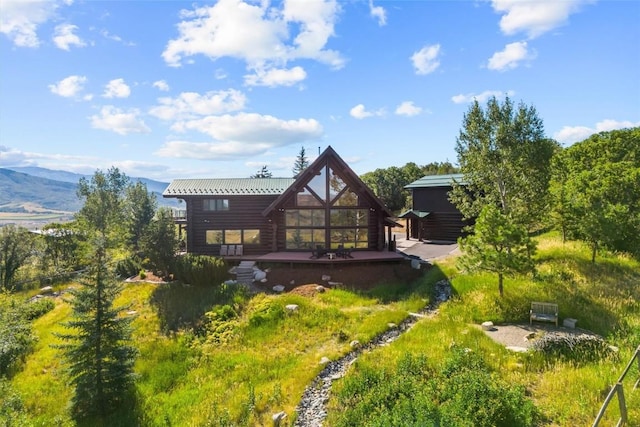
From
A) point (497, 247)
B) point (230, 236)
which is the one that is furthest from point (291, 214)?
point (497, 247)

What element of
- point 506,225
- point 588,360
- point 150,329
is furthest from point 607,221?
point 150,329

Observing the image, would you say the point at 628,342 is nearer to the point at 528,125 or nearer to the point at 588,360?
the point at 588,360

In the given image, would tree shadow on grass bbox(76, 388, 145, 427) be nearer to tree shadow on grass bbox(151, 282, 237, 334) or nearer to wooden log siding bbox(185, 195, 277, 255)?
tree shadow on grass bbox(151, 282, 237, 334)

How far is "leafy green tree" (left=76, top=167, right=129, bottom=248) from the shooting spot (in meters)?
31.2

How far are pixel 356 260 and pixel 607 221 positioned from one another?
1246 centimetres

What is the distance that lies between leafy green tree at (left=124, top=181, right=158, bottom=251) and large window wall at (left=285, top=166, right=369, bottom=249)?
13573 mm

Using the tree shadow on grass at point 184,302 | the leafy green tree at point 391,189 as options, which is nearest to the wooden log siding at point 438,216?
the tree shadow on grass at point 184,302

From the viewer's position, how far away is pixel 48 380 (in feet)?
39.3

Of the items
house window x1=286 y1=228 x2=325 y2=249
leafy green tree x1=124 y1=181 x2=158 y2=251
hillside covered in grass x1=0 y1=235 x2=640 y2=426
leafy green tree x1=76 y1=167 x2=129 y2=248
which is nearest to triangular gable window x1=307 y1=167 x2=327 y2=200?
house window x1=286 y1=228 x2=325 y2=249

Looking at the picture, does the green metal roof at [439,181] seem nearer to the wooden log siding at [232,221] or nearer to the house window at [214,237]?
the wooden log siding at [232,221]

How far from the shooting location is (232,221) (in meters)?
23.8

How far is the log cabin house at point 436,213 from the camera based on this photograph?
2950cm

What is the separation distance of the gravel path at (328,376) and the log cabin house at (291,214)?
8.21 meters

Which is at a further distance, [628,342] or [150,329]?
[150,329]
